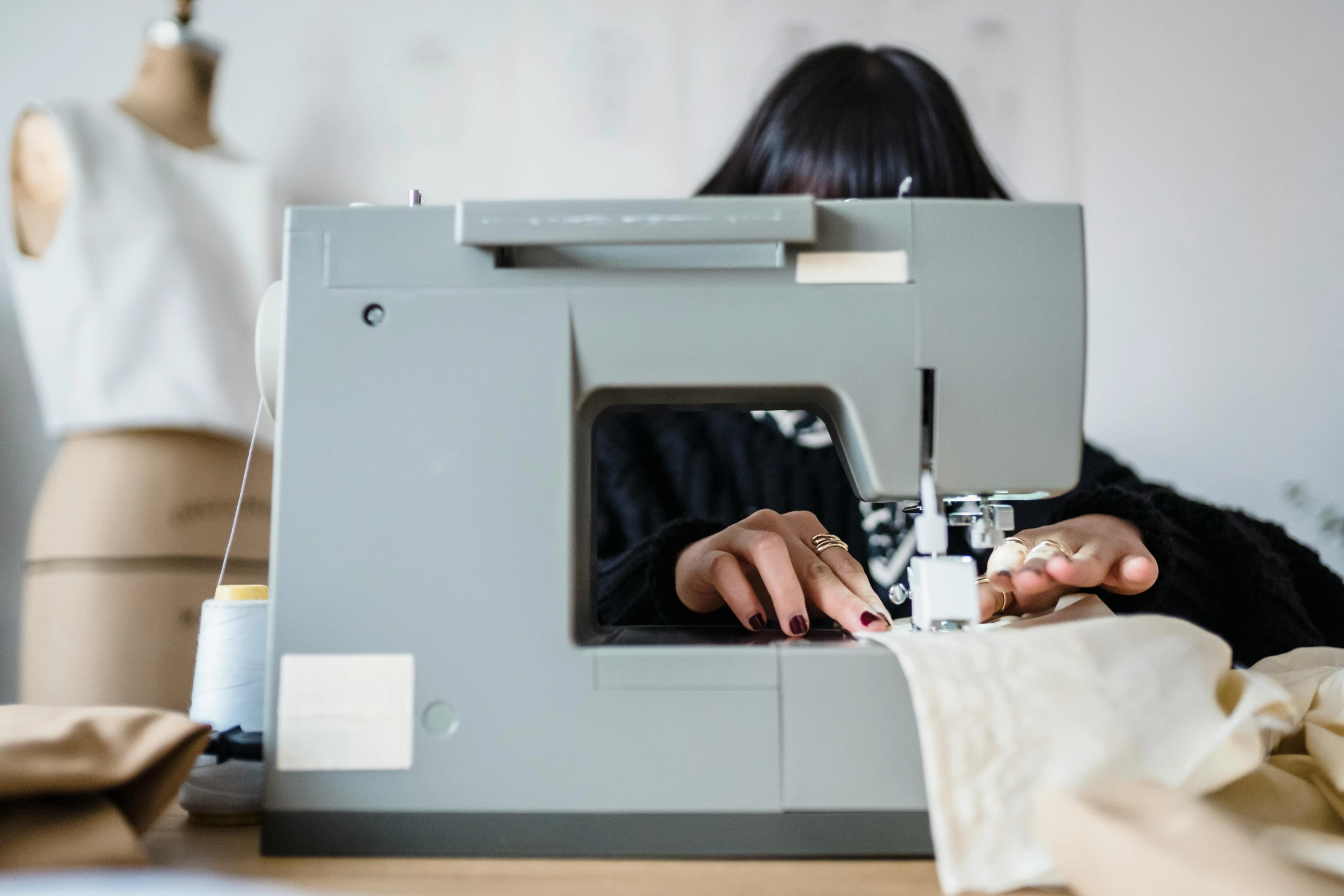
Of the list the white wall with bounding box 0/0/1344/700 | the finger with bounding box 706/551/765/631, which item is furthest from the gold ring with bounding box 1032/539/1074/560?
the white wall with bounding box 0/0/1344/700

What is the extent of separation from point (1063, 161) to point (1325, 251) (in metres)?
0.48

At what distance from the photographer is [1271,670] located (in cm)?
64

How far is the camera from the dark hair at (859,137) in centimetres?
137

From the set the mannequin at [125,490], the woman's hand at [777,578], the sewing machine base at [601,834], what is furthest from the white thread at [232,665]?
the mannequin at [125,490]

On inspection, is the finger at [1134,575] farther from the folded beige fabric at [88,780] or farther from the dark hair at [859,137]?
the dark hair at [859,137]

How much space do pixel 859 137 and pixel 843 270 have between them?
948 millimetres

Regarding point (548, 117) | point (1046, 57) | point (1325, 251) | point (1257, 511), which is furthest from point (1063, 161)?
point (548, 117)

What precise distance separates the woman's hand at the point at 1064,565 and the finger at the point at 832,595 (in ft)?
0.23

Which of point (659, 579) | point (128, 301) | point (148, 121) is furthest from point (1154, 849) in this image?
point (148, 121)

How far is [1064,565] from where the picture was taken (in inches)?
22.0

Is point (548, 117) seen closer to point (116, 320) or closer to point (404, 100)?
point (404, 100)

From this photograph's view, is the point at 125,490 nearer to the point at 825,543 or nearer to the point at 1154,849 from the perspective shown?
the point at 825,543

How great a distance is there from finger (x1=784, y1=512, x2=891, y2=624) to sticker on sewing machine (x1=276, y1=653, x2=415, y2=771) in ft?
1.01

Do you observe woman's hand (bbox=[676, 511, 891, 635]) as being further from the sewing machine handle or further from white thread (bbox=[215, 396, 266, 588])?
white thread (bbox=[215, 396, 266, 588])
